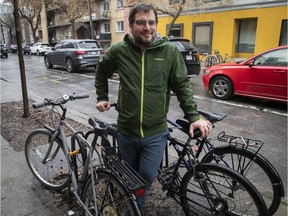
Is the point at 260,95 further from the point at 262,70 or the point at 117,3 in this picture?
the point at 117,3

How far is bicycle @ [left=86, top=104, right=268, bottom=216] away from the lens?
212cm

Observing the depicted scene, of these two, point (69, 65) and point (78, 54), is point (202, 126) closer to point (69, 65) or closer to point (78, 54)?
point (78, 54)

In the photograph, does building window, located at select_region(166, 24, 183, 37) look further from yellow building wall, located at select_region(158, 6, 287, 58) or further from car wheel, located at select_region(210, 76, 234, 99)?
car wheel, located at select_region(210, 76, 234, 99)

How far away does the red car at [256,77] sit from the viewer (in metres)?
6.39

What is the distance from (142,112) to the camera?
2074mm

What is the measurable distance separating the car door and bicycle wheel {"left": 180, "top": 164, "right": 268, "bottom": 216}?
15.8 ft

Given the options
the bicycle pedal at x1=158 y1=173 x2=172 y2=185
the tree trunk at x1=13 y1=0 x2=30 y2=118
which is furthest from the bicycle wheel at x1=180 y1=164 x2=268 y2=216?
the tree trunk at x1=13 y1=0 x2=30 y2=118

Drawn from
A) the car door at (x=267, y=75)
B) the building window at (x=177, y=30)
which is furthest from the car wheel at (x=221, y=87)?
the building window at (x=177, y=30)

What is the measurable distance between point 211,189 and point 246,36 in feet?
56.6

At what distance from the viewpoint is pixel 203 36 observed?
63.1 feet

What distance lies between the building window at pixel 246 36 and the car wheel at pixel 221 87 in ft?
35.8

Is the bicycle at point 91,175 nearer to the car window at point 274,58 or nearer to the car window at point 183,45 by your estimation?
the car window at point 274,58

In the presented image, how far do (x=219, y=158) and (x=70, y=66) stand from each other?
12.8 metres

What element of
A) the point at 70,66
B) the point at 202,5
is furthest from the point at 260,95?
the point at 202,5
